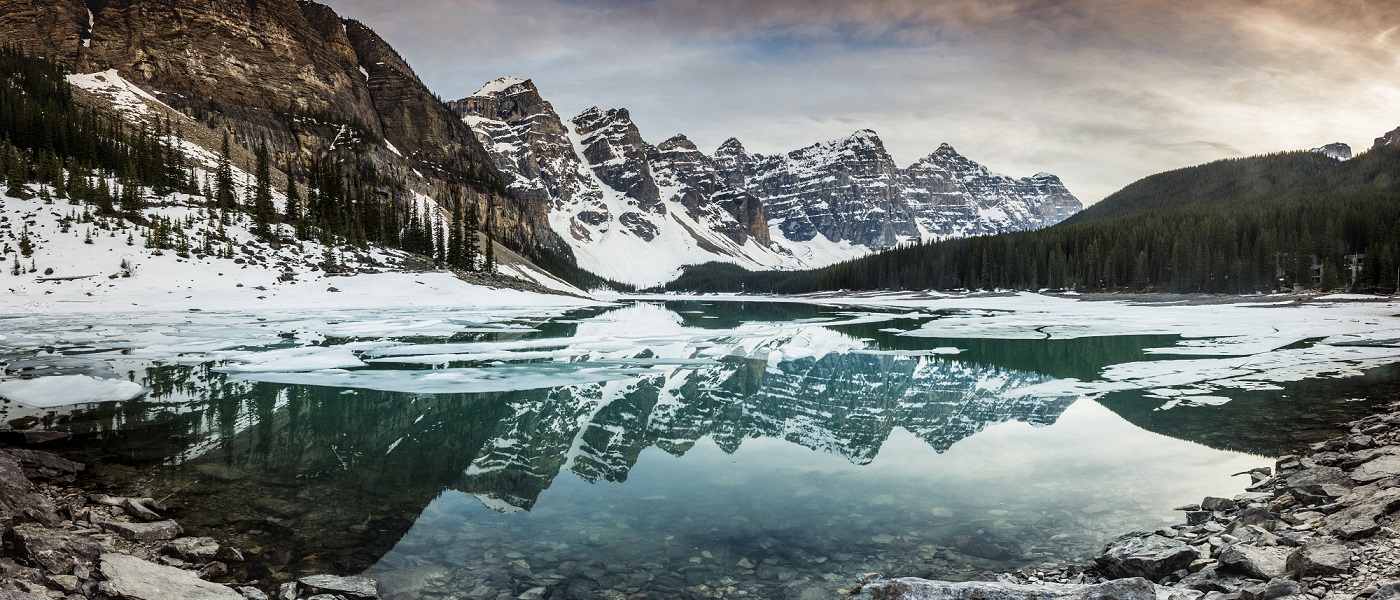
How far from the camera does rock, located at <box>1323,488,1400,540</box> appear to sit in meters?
5.21

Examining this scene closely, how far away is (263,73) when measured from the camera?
105 m

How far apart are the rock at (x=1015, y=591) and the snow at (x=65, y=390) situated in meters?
14.3

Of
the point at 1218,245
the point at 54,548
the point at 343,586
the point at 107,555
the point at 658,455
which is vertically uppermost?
the point at 1218,245

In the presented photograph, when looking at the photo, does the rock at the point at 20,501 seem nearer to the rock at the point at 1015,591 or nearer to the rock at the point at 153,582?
the rock at the point at 153,582

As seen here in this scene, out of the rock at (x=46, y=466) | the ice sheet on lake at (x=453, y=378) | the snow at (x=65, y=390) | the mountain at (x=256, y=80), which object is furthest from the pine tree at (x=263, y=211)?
the rock at (x=46, y=466)

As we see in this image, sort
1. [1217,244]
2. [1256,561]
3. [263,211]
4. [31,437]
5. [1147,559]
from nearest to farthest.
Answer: [1256,561] → [1147,559] → [31,437] → [263,211] → [1217,244]

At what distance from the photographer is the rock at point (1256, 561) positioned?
A: 186 inches

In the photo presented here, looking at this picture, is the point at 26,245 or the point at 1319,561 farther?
the point at 26,245

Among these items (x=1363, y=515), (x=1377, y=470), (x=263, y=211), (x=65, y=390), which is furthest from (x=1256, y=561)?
(x=263, y=211)

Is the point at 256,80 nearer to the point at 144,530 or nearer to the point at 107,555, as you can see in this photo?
the point at 144,530

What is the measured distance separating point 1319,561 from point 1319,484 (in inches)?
133

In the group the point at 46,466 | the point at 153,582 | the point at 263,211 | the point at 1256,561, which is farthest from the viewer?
the point at 263,211

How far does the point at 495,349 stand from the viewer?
22.2 metres

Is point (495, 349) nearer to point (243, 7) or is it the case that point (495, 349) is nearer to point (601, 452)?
point (601, 452)
